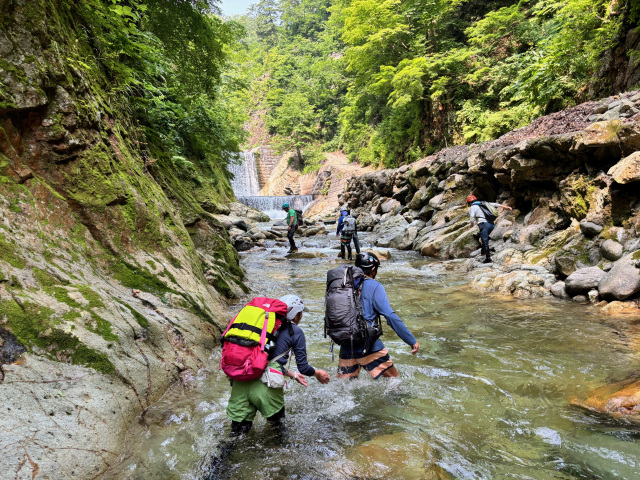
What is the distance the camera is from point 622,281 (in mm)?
6070

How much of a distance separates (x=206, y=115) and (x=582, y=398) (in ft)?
44.9

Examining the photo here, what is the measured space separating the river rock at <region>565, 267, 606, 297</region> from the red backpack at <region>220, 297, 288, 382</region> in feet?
20.9

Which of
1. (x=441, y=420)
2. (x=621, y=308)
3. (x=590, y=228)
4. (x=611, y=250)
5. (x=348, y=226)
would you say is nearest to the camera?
(x=441, y=420)

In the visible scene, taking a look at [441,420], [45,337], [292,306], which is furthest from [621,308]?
[45,337]

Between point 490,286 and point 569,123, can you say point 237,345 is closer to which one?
point 490,286

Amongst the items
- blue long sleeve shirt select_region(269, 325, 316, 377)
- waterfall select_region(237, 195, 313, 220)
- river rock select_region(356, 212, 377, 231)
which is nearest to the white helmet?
blue long sleeve shirt select_region(269, 325, 316, 377)

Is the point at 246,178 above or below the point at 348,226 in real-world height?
above

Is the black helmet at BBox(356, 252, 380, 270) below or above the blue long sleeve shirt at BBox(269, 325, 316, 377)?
above

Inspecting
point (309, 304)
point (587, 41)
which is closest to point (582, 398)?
point (309, 304)

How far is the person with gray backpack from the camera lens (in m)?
3.75

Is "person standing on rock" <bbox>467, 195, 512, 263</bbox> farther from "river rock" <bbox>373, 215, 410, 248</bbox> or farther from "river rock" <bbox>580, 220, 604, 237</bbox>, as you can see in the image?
"river rock" <bbox>373, 215, 410, 248</bbox>

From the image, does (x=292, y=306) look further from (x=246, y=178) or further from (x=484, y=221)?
(x=246, y=178)

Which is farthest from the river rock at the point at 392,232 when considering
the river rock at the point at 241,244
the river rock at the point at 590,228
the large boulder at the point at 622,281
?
the large boulder at the point at 622,281

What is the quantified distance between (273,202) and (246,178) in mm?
10369
